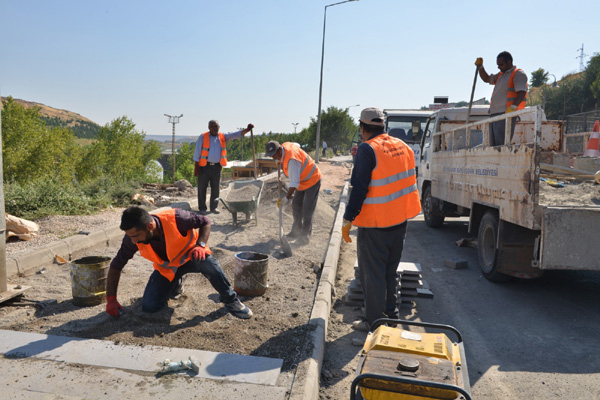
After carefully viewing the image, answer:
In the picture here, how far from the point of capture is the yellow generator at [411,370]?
202 centimetres

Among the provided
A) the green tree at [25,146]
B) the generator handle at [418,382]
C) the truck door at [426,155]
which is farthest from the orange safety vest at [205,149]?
the generator handle at [418,382]

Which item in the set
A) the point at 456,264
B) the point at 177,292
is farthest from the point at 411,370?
the point at 456,264

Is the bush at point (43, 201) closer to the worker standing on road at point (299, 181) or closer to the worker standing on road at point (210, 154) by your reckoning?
the worker standing on road at point (210, 154)

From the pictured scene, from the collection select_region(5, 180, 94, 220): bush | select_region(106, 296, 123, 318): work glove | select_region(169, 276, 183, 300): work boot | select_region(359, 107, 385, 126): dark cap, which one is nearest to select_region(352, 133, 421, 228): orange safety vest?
select_region(359, 107, 385, 126): dark cap

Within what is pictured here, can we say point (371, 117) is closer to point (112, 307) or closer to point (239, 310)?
point (239, 310)

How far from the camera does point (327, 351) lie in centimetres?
367

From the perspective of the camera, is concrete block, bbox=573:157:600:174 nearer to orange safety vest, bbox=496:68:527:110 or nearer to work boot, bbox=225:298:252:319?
orange safety vest, bbox=496:68:527:110

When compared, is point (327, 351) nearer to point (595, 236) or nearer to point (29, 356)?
point (29, 356)

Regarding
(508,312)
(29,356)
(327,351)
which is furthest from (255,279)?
(508,312)

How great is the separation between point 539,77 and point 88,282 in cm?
5716

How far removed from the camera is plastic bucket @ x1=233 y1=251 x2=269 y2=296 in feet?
14.9

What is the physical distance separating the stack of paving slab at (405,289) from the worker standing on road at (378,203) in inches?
32.0

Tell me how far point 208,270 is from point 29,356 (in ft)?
4.80

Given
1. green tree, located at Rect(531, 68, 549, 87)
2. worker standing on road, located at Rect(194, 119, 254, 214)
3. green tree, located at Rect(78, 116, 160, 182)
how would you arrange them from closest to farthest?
worker standing on road, located at Rect(194, 119, 254, 214)
green tree, located at Rect(78, 116, 160, 182)
green tree, located at Rect(531, 68, 549, 87)
